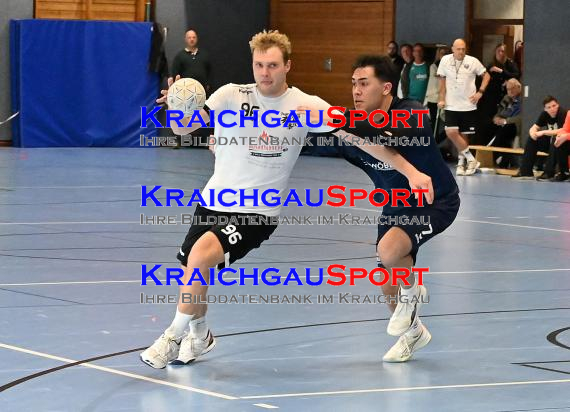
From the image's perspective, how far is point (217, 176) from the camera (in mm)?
6789

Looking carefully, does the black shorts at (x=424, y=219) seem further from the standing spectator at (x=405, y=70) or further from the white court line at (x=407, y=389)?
the standing spectator at (x=405, y=70)

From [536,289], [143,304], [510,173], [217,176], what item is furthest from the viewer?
[510,173]

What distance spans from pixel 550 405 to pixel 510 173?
14.7m

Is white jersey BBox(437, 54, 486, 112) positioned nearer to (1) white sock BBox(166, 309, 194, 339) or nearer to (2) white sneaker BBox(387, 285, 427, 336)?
(2) white sneaker BBox(387, 285, 427, 336)

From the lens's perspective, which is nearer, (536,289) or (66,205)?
(536,289)

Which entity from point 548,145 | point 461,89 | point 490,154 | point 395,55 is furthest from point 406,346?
point 395,55

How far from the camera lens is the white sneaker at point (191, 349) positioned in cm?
677

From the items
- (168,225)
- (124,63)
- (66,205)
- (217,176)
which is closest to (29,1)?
(124,63)

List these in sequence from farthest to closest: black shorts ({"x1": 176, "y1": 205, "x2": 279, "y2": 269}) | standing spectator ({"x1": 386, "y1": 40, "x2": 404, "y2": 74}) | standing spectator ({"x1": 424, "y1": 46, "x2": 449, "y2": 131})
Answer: standing spectator ({"x1": 386, "y1": 40, "x2": 404, "y2": 74}) → standing spectator ({"x1": 424, "y1": 46, "x2": 449, "y2": 131}) → black shorts ({"x1": 176, "y1": 205, "x2": 279, "y2": 269})

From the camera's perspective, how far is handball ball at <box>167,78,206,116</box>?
6.59 m

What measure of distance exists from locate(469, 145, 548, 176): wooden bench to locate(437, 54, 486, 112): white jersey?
2.83ft

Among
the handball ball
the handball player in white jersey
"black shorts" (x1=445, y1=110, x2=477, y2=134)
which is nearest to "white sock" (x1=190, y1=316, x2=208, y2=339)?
the handball player in white jersey

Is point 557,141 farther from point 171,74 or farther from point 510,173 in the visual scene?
point 171,74

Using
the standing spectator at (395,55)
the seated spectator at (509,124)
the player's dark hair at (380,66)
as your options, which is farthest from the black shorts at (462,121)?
the player's dark hair at (380,66)
